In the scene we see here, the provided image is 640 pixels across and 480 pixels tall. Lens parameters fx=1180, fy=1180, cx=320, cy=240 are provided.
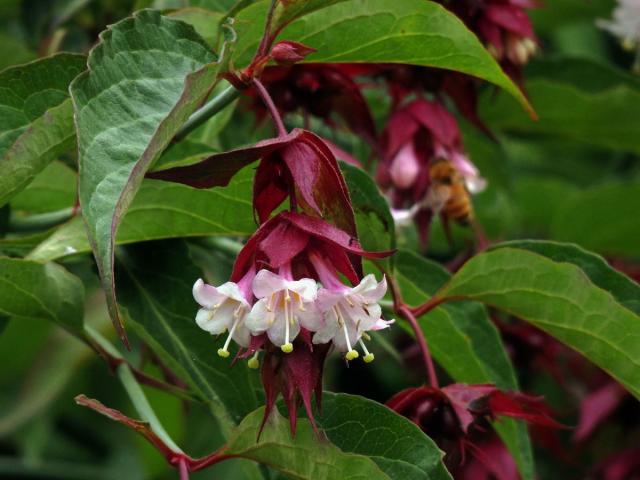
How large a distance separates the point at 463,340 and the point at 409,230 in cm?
34

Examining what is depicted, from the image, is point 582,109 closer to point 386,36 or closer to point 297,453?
point 386,36

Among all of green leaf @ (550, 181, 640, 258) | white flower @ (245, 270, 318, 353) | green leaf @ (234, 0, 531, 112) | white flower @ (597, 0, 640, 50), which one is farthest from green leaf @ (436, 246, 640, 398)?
green leaf @ (550, 181, 640, 258)

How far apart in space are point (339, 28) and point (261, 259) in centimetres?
23

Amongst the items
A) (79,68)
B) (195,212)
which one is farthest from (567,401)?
(79,68)

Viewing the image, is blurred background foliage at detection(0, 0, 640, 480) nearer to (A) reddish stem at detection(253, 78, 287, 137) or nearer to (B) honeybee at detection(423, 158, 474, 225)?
(B) honeybee at detection(423, 158, 474, 225)

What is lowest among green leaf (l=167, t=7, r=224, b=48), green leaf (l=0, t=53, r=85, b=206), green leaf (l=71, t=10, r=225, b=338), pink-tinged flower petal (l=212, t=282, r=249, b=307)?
pink-tinged flower petal (l=212, t=282, r=249, b=307)

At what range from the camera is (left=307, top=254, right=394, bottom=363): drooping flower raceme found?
63 cm

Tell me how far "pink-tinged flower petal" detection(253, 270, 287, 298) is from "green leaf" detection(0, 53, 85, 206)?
0.58 ft

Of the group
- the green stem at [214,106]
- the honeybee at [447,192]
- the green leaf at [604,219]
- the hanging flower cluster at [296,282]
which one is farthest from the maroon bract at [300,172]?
the green leaf at [604,219]

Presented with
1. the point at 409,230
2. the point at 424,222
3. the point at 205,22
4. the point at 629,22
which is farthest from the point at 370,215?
the point at 629,22

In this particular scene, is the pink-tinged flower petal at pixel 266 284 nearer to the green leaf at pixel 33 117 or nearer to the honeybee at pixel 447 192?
the green leaf at pixel 33 117

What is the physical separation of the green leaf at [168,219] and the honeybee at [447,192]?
10.8 inches

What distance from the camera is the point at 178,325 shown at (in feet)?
2.83

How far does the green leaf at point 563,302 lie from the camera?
0.77 meters
